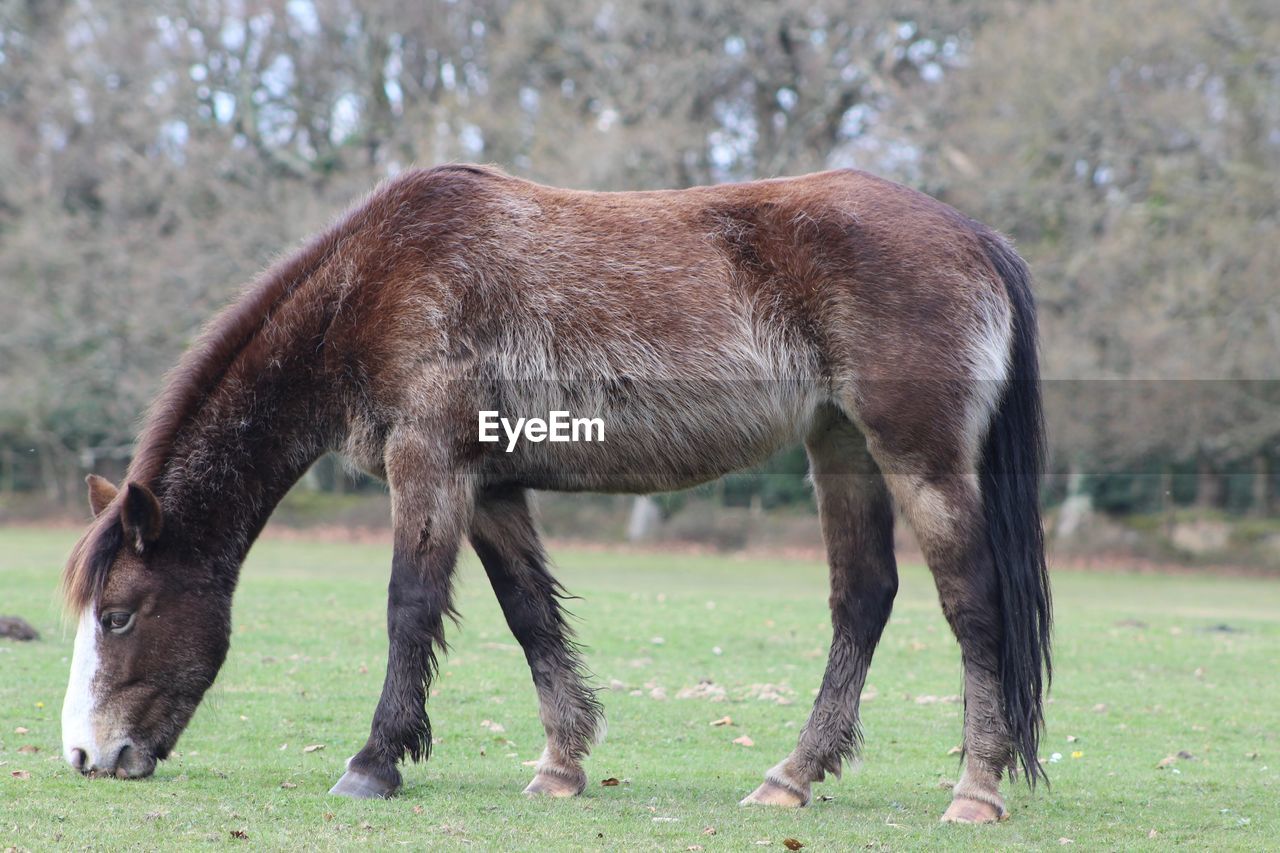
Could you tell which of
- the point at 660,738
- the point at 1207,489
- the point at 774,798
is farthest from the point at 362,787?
the point at 1207,489

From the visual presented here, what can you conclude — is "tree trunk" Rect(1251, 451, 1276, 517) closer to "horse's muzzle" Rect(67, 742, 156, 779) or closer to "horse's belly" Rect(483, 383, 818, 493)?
"horse's belly" Rect(483, 383, 818, 493)

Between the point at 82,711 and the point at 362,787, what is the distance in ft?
4.19

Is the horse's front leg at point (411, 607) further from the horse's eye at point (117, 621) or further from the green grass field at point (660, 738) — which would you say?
the horse's eye at point (117, 621)

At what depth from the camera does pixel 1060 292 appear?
28.6 m

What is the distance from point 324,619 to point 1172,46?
22961mm

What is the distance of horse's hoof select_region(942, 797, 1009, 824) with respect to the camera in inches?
226

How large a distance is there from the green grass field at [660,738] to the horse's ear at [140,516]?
99 centimetres

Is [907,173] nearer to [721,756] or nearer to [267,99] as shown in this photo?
[267,99]

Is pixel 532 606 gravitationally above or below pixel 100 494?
below

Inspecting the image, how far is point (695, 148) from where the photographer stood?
98.3 ft

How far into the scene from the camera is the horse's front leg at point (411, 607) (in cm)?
576

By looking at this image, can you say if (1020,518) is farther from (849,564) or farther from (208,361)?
(208,361)

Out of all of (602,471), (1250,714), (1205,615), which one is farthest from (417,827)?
(1205,615)

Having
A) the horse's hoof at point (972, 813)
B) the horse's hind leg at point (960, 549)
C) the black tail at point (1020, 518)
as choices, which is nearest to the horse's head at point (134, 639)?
the horse's hind leg at point (960, 549)
